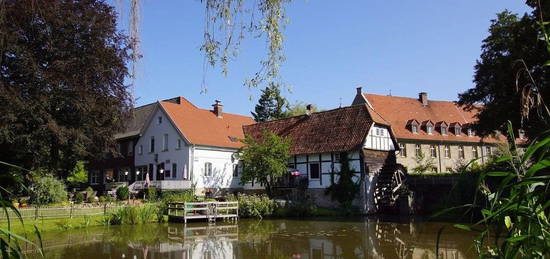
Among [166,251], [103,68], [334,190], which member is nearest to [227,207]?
[334,190]

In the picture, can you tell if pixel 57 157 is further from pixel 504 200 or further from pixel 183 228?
pixel 504 200

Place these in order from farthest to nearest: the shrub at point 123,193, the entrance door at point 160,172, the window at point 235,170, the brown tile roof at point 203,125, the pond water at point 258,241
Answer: the window at point 235,170
the entrance door at point 160,172
the brown tile roof at point 203,125
the shrub at point 123,193
the pond water at point 258,241

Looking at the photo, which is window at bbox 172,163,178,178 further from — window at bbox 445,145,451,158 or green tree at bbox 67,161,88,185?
window at bbox 445,145,451,158

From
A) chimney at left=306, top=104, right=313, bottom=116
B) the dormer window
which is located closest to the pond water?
chimney at left=306, top=104, right=313, bottom=116

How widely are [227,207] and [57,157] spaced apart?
9.54 m

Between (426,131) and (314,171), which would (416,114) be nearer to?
(426,131)

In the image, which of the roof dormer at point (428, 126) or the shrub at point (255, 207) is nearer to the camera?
the shrub at point (255, 207)

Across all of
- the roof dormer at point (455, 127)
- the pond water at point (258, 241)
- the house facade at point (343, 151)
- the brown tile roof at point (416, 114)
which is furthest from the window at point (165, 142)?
the roof dormer at point (455, 127)

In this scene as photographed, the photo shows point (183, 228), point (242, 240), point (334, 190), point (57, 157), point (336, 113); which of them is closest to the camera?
point (242, 240)

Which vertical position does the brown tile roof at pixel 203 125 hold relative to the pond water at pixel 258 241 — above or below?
above

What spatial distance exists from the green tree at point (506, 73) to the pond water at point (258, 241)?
663 cm

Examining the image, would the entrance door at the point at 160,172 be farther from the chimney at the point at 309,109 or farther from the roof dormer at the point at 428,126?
the roof dormer at the point at 428,126

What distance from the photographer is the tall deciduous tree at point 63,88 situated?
70.0 ft

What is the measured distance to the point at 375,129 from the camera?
31.6 m
